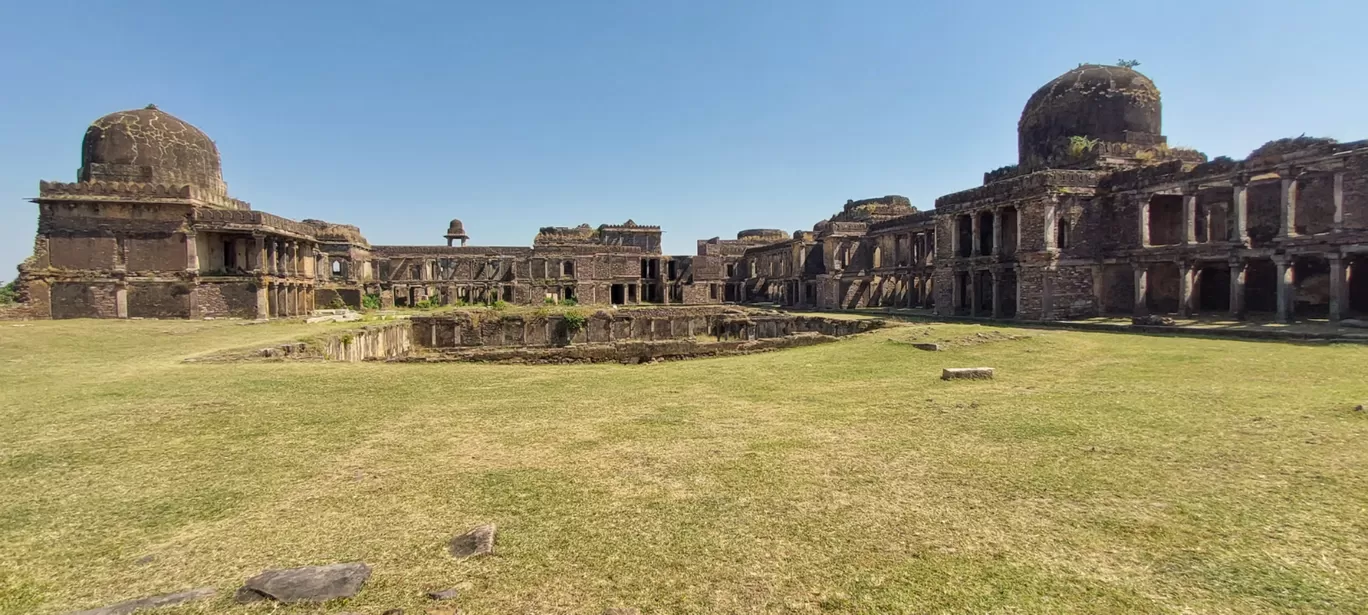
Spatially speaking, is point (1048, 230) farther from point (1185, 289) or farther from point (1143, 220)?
point (1185, 289)

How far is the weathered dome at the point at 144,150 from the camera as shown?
2717 centimetres

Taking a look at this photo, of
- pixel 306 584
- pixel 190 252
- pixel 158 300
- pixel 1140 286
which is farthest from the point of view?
pixel 190 252

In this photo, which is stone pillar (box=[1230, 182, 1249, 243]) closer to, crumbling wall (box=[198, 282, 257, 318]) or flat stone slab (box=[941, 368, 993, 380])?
flat stone slab (box=[941, 368, 993, 380])

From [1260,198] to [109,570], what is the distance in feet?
108

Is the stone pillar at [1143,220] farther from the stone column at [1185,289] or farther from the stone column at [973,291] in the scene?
the stone column at [973,291]

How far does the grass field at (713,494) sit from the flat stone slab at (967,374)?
0.78m

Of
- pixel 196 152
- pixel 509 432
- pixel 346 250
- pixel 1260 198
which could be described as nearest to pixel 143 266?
pixel 196 152

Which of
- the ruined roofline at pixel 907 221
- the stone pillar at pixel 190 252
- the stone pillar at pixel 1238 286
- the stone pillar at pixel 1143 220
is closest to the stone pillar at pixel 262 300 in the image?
the stone pillar at pixel 190 252

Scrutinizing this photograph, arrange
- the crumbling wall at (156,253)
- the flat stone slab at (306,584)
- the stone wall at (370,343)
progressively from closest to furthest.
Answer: the flat stone slab at (306,584)
the stone wall at (370,343)
the crumbling wall at (156,253)

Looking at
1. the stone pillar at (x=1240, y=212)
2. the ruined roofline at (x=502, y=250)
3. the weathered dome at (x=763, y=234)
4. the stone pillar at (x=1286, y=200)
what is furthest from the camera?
the weathered dome at (x=763, y=234)

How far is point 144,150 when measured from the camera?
27.7m

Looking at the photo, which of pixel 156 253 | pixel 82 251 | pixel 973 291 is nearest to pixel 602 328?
pixel 973 291

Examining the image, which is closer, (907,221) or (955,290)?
(955,290)

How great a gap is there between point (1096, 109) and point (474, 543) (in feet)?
108
